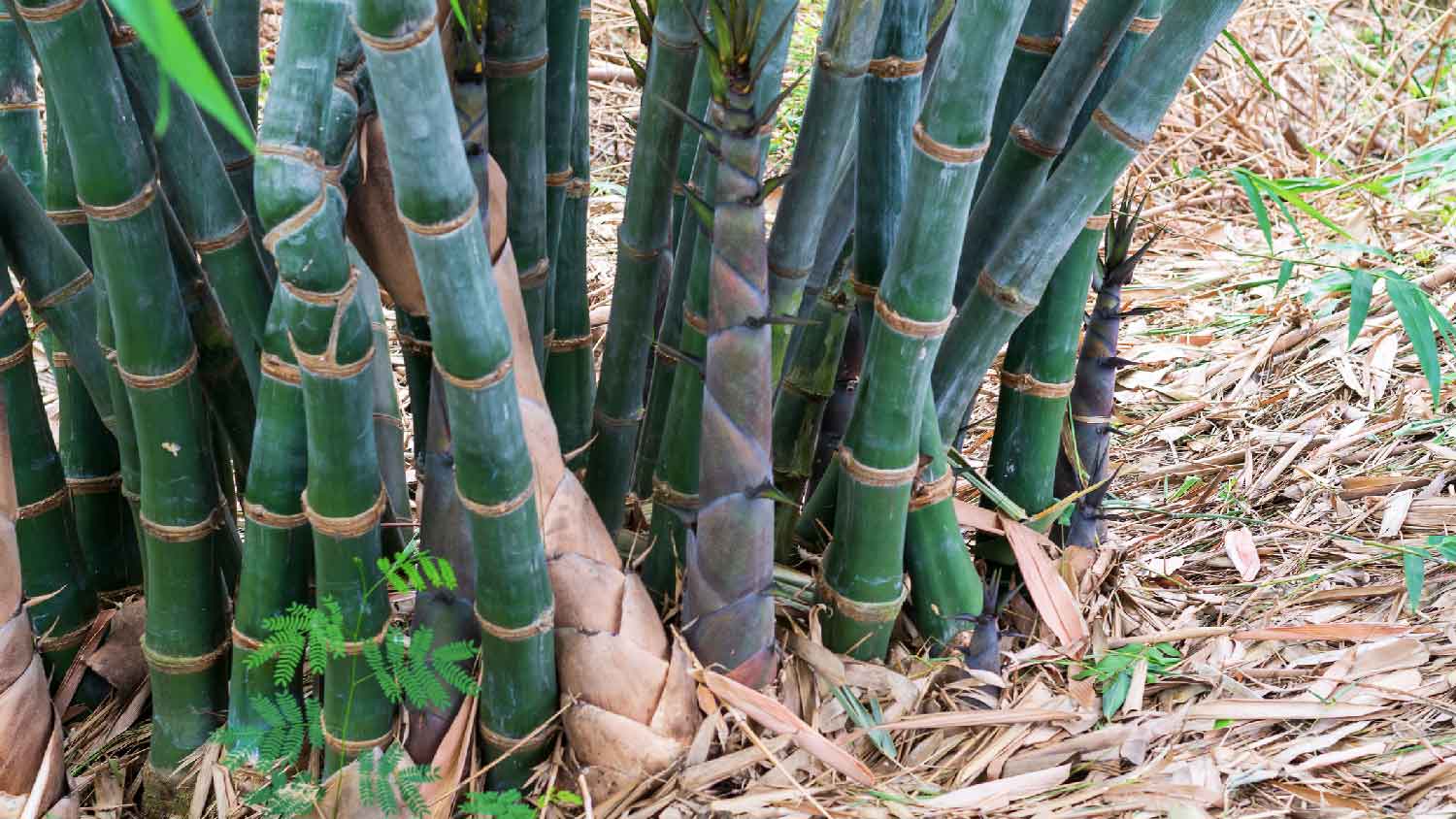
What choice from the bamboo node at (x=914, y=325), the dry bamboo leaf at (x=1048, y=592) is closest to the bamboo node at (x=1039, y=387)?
the dry bamboo leaf at (x=1048, y=592)

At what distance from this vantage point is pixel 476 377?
74cm

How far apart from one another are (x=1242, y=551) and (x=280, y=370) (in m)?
0.95

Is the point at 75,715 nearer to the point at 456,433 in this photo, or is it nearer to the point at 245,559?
the point at 245,559

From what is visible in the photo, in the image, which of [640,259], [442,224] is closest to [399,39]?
[442,224]

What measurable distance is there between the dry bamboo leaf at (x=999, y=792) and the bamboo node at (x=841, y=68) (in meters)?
0.53

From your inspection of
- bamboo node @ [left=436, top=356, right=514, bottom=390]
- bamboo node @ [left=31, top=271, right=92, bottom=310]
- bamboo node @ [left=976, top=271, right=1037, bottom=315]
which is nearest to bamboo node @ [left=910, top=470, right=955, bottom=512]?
bamboo node @ [left=976, top=271, right=1037, bottom=315]

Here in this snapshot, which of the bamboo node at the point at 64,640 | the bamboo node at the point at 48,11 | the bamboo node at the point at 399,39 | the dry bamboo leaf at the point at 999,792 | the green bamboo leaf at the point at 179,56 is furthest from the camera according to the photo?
the bamboo node at the point at 64,640

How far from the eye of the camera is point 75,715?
1.06m

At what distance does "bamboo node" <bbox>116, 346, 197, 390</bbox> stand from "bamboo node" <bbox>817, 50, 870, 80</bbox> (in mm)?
486

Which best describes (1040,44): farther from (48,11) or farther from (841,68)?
(48,11)

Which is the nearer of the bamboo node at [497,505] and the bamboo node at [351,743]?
the bamboo node at [497,505]

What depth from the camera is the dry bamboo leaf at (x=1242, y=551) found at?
1.23 m

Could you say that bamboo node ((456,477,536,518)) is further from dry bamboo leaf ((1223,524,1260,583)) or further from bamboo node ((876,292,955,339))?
dry bamboo leaf ((1223,524,1260,583))

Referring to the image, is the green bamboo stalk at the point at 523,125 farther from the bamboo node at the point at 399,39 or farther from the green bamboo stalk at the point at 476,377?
the bamboo node at the point at 399,39
